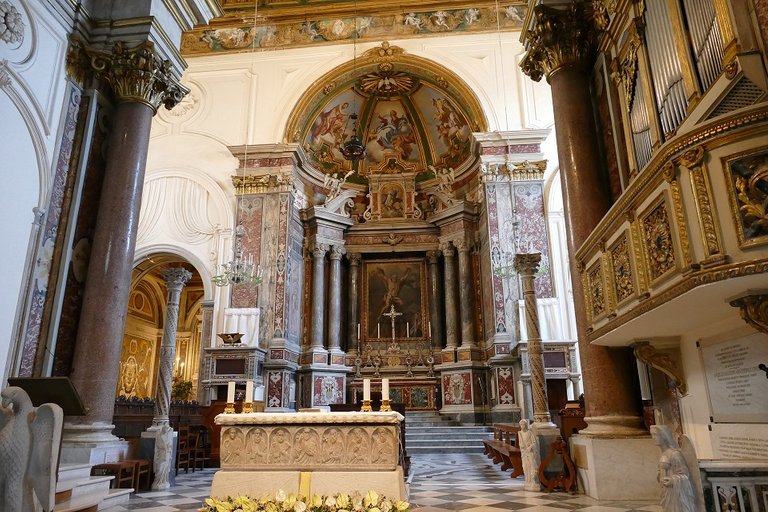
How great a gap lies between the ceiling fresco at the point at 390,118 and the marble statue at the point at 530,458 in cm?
1015

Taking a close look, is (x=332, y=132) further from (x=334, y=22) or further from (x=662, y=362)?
(x=662, y=362)

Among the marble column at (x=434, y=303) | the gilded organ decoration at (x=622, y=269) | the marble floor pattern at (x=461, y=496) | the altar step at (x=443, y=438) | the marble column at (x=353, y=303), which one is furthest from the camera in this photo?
the marble column at (x=353, y=303)

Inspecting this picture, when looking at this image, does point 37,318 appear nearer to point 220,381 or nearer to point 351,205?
point 220,381

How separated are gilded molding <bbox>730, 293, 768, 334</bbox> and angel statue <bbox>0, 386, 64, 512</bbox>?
4.42m

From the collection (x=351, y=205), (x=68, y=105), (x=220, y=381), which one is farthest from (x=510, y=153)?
(x=68, y=105)

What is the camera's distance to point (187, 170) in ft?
50.6

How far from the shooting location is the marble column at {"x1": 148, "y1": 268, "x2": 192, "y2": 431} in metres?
8.27

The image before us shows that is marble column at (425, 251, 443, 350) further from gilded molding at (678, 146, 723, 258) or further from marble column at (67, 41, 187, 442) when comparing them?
gilded molding at (678, 146, 723, 258)

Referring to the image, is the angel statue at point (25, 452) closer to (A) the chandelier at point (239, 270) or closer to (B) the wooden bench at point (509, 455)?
(B) the wooden bench at point (509, 455)

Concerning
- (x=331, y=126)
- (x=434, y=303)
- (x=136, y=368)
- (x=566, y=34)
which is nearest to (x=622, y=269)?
(x=566, y=34)

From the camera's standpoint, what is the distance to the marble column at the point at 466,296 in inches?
587

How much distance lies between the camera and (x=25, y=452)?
3.49m

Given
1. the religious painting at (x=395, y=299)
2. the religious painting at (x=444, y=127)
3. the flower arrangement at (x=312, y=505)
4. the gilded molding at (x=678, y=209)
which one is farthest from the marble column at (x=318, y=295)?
the gilded molding at (x=678, y=209)

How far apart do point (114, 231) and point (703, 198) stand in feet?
19.9
